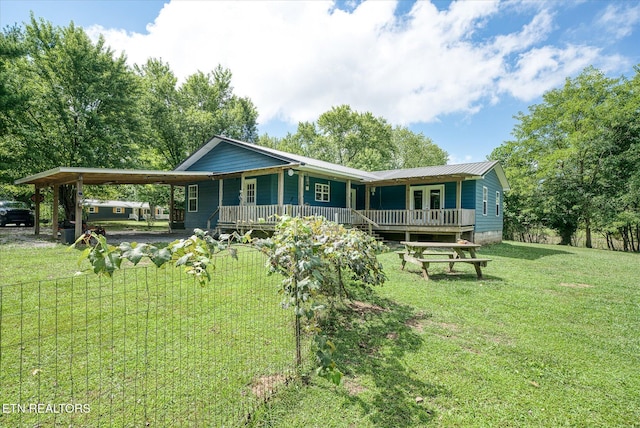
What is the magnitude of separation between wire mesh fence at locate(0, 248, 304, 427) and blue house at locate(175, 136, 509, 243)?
7790 mm

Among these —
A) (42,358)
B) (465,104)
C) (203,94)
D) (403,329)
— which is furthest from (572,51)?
(203,94)

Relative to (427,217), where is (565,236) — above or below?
below

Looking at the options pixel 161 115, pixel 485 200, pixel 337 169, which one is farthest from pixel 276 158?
pixel 161 115

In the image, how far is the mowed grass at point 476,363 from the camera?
2.44 meters

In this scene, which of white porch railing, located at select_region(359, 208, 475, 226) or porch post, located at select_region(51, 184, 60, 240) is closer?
porch post, located at select_region(51, 184, 60, 240)

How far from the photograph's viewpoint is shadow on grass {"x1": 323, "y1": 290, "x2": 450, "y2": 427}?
2.47 meters

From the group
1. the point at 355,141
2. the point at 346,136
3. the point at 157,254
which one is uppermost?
the point at 346,136

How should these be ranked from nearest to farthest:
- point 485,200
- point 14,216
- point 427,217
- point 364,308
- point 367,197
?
1. point 364,308
2. point 427,217
3. point 485,200
4. point 367,197
5. point 14,216

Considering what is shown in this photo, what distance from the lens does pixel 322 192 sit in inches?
609

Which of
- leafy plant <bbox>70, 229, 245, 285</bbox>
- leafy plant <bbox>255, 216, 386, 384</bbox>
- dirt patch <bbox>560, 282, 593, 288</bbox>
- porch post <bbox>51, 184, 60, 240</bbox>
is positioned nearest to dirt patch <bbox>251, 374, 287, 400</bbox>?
leafy plant <bbox>255, 216, 386, 384</bbox>

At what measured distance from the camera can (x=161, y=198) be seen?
28156mm

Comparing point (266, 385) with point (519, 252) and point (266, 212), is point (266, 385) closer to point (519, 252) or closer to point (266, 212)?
point (266, 212)

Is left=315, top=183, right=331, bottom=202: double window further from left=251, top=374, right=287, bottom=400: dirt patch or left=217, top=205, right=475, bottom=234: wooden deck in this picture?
left=251, top=374, right=287, bottom=400: dirt patch

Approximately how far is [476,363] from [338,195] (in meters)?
13.4
